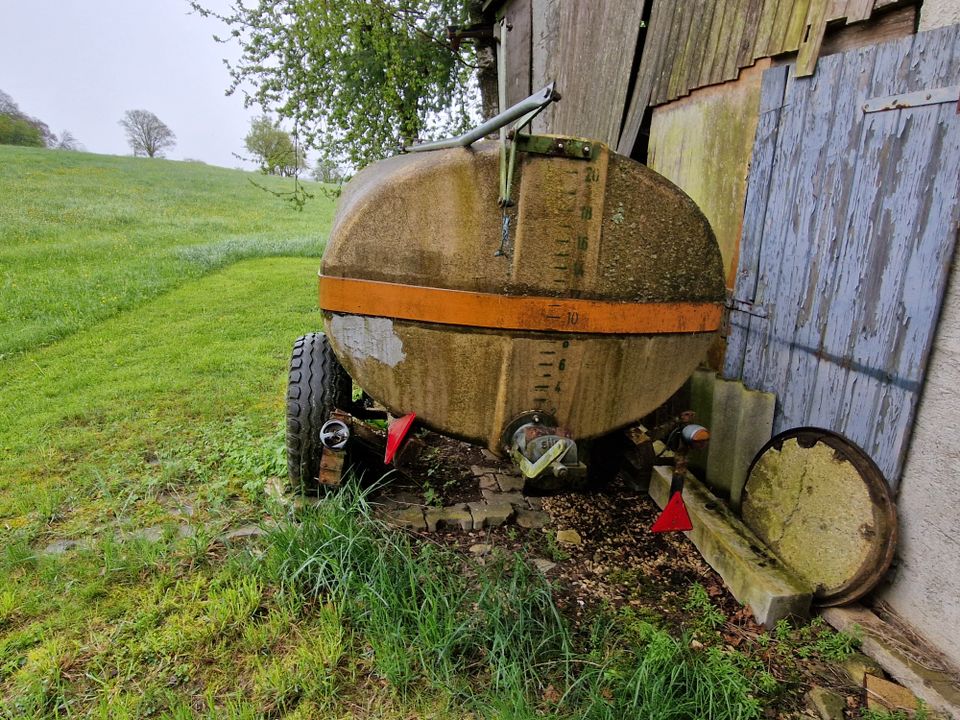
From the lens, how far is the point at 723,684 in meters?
2.02

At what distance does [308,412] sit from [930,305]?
9.52 ft

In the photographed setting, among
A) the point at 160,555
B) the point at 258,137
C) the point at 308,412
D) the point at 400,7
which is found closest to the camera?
the point at 160,555

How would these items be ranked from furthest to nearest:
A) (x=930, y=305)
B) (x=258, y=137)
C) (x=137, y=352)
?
(x=258, y=137) → (x=137, y=352) → (x=930, y=305)

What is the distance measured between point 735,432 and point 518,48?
545 centimetres

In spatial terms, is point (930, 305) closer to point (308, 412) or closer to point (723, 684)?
point (723, 684)

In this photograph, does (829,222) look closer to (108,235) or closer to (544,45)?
(544,45)

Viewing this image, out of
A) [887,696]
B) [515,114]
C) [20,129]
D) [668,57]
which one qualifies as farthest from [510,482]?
[20,129]

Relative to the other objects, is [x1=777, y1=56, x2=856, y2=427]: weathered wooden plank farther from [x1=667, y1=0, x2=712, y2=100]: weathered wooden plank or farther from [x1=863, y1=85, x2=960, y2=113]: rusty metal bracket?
[x1=667, y1=0, x2=712, y2=100]: weathered wooden plank

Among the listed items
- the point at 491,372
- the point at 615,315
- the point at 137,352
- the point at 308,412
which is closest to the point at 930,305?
the point at 615,315

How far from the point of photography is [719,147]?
331 cm

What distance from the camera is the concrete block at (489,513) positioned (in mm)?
3121

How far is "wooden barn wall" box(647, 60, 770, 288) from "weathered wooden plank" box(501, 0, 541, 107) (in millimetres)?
2975

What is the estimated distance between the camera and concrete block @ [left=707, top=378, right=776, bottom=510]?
3021 mm

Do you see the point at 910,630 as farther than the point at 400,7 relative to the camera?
No
